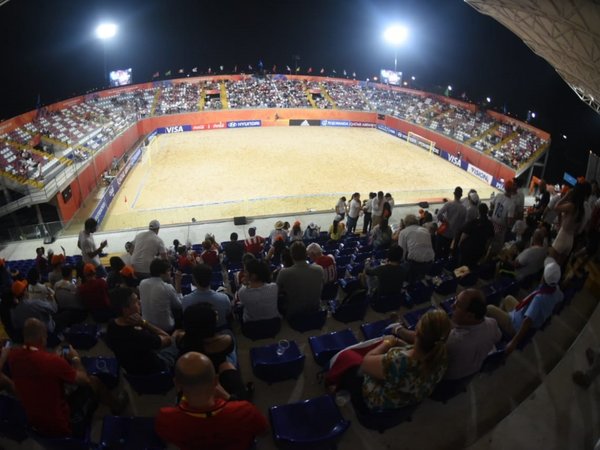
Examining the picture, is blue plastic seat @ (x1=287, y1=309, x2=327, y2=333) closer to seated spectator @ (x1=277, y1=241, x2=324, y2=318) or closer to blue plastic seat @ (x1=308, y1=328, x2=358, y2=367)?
seated spectator @ (x1=277, y1=241, x2=324, y2=318)

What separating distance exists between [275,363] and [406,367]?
5.33ft

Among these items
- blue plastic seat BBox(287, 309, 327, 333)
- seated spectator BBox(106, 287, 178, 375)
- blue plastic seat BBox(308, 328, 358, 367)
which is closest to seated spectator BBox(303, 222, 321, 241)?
blue plastic seat BBox(287, 309, 327, 333)

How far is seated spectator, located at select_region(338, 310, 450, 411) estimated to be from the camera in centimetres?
276

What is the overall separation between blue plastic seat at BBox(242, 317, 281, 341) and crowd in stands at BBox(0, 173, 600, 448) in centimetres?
5

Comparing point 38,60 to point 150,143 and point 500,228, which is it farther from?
point 500,228

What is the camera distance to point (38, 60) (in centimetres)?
3178

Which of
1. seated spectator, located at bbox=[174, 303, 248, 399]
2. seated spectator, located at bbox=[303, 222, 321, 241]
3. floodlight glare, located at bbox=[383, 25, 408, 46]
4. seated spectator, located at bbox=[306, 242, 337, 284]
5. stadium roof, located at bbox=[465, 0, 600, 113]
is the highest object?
floodlight glare, located at bbox=[383, 25, 408, 46]

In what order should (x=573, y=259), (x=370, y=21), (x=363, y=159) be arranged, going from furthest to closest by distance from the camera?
(x=370, y=21)
(x=363, y=159)
(x=573, y=259)

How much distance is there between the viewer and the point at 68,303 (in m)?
5.84

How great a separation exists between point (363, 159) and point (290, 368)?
25.8m

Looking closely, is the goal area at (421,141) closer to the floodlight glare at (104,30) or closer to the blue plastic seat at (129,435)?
the floodlight glare at (104,30)

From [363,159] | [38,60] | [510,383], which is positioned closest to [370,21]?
[363,159]

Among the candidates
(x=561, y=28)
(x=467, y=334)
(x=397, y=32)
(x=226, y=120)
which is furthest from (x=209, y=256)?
(x=397, y=32)

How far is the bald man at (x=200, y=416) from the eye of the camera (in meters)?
2.26
